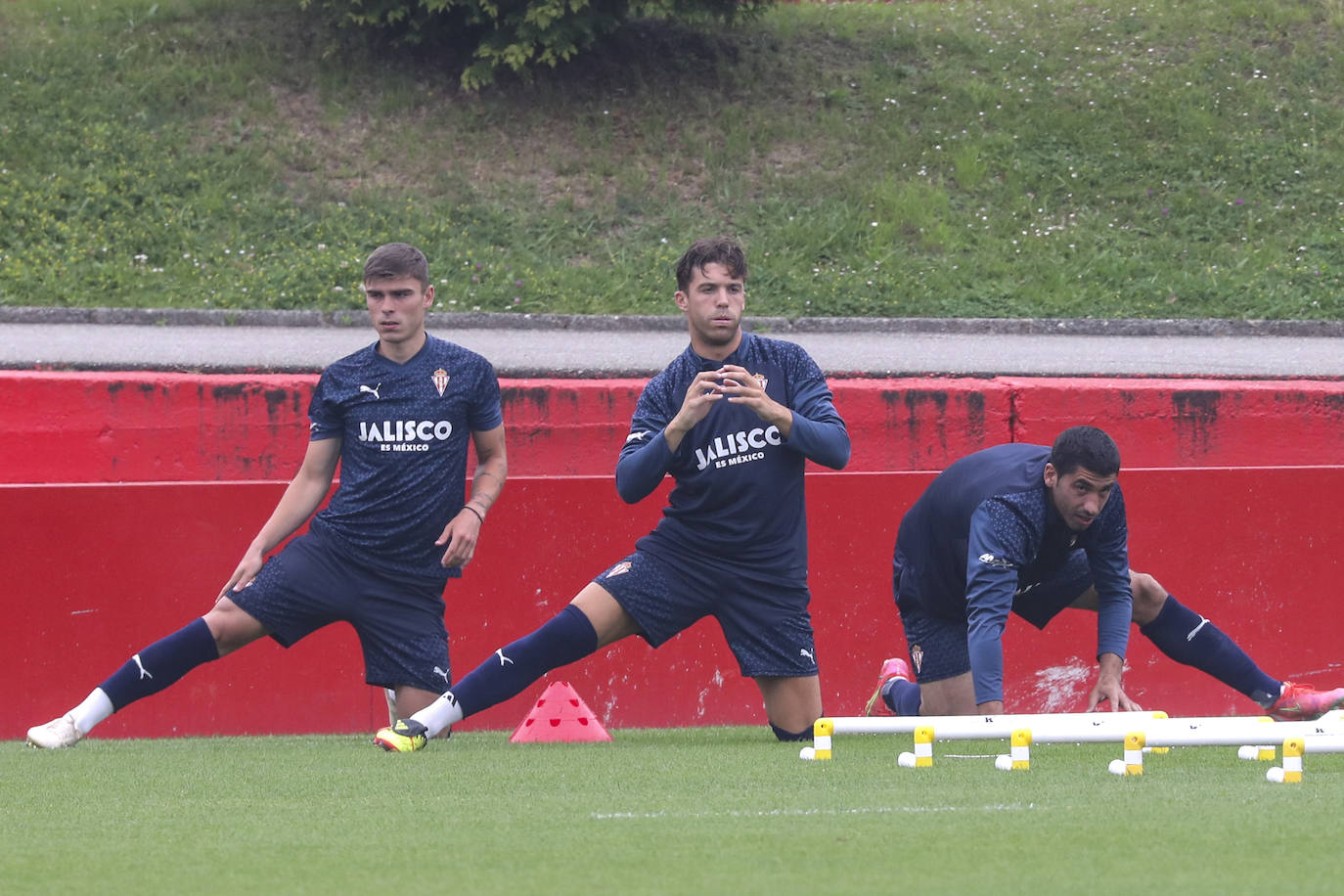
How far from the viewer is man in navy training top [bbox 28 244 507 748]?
5.81 meters

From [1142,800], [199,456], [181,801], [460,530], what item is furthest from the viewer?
[199,456]

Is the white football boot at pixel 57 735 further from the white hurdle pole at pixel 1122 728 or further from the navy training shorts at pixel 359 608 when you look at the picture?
the white hurdle pole at pixel 1122 728

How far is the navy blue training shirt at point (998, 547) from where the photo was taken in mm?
5289

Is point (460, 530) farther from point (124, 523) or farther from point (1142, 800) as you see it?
point (1142, 800)

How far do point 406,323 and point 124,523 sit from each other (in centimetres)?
170

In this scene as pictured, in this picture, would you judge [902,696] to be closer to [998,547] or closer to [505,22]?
[998,547]

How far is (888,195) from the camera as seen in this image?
60.5ft

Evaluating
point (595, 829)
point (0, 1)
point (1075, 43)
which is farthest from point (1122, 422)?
point (0, 1)

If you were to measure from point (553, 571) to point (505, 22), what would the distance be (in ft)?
45.5

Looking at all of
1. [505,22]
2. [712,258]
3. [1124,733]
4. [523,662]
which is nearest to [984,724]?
[1124,733]

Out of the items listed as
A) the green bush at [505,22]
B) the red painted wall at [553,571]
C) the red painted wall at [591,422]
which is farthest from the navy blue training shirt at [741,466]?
the green bush at [505,22]

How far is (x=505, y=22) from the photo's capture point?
19.8m

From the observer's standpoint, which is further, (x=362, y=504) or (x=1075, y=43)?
(x=1075, y=43)

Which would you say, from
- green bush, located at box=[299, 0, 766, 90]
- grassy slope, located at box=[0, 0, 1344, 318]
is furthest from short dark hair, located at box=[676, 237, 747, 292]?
green bush, located at box=[299, 0, 766, 90]
